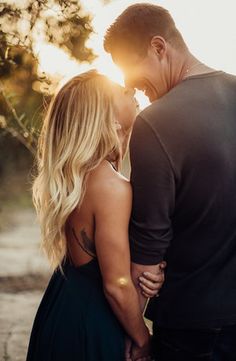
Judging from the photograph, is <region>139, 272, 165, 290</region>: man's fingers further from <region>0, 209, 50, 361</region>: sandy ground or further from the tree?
<region>0, 209, 50, 361</region>: sandy ground

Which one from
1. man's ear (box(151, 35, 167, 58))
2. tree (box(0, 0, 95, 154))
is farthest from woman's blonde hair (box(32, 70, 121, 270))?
tree (box(0, 0, 95, 154))

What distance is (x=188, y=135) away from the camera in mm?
2223

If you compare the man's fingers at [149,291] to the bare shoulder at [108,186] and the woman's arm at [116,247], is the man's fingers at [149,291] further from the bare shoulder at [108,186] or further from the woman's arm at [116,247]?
the bare shoulder at [108,186]

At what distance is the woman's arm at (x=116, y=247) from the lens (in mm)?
2354

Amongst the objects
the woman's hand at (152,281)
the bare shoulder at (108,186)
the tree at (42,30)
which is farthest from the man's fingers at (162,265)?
the tree at (42,30)

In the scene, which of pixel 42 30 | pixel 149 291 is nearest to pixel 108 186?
pixel 149 291

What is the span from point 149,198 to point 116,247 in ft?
0.79

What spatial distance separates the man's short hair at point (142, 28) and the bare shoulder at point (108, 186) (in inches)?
19.6

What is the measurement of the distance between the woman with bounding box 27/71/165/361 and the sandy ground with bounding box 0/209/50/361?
2.08m

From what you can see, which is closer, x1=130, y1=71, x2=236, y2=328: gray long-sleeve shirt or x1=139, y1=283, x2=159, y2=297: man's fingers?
x1=130, y1=71, x2=236, y2=328: gray long-sleeve shirt

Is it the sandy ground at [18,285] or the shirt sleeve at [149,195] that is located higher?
the shirt sleeve at [149,195]

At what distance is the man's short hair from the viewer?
2.48 meters

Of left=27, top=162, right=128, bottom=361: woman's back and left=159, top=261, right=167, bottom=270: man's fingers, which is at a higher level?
left=159, top=261, right=167, bottom=270: man's fingers

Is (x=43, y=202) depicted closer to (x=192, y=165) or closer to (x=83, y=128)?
(x=83, y=128)
